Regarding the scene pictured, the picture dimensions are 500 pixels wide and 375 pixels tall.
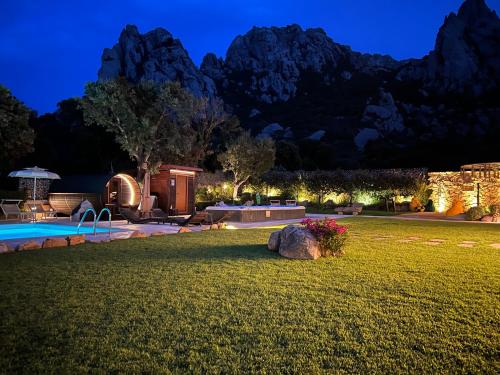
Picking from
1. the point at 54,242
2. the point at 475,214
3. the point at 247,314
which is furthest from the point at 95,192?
the point at 475,214

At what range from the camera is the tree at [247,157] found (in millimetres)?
22688

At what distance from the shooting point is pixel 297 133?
48.1 m

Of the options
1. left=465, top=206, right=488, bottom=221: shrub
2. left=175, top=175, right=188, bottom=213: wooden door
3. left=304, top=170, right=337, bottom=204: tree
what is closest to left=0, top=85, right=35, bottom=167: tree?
left=175, top=175, right=188, bottom=213: wooden door

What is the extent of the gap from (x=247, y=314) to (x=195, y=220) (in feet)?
29.2

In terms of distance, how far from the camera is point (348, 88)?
187 ft

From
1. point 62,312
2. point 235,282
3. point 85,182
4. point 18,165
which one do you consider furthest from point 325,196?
point 62,312

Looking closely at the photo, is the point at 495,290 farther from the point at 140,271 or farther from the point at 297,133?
Answer: the point at 297,133

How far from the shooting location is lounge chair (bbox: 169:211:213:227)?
12.2 metres

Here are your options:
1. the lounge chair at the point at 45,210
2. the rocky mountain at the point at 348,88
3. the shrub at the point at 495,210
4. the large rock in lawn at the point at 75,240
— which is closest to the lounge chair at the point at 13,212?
the lounge chair at the point at 45,210

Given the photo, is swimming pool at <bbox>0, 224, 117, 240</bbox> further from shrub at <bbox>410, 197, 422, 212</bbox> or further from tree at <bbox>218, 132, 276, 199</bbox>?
shrub at <bbox>410, 197, 422, 212</bbox>

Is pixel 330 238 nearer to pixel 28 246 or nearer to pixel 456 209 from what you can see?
pixel 28 246

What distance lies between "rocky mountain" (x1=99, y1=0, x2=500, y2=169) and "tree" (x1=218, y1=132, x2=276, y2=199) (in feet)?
44.6

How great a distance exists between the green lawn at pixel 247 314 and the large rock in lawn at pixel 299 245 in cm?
39

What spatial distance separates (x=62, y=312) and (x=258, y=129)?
4605 centimetres
